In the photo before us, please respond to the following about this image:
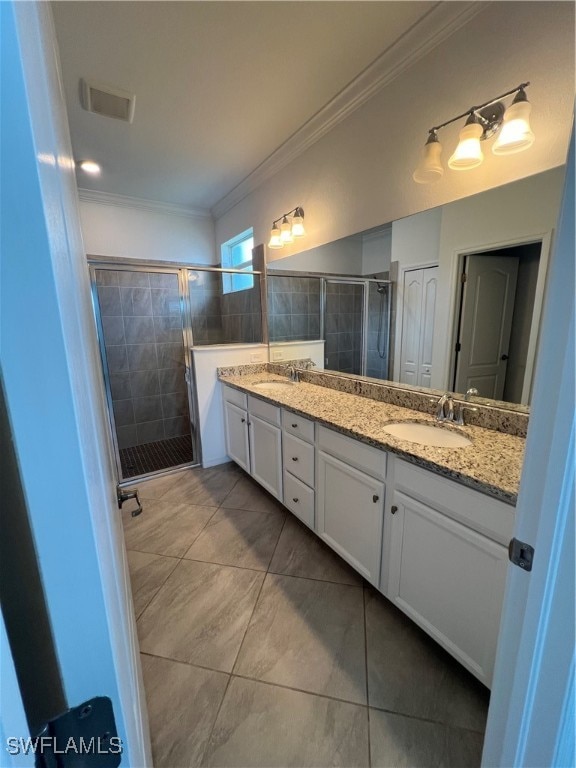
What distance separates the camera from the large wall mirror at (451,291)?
1.31 meters

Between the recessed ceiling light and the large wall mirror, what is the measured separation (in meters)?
1.91

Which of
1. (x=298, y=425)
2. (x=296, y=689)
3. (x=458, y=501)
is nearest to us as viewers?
(x=458, y=501)

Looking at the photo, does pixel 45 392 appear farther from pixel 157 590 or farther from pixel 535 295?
pixel 157 590

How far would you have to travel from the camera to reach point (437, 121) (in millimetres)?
1512

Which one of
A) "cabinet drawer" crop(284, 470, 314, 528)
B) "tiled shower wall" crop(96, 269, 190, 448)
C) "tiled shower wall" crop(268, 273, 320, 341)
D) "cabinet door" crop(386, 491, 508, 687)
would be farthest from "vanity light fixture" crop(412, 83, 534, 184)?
"tiled shower wall" crop(96, 269, 190, 448)

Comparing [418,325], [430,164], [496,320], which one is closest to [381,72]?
[430,164]

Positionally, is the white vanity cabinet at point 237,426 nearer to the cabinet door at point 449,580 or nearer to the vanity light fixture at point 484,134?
the cabinet door at point 449,580

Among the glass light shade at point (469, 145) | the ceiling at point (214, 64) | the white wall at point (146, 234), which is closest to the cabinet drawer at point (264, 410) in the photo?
the glass light shade at point (469, 145)

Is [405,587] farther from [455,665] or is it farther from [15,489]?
[15,489]

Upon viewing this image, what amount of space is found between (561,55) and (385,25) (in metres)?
0.78

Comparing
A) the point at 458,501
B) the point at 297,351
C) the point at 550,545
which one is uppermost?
the point at 297,351

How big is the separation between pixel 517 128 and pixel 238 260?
113 inches

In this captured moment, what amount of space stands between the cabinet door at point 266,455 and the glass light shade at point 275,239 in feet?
4.89

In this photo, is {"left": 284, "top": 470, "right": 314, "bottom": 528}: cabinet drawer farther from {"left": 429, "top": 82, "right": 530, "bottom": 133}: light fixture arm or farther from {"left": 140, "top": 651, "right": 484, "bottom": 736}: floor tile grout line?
{"left": 429, "top": 82, "right": 530, "bottom": 133}: light fixture arm
